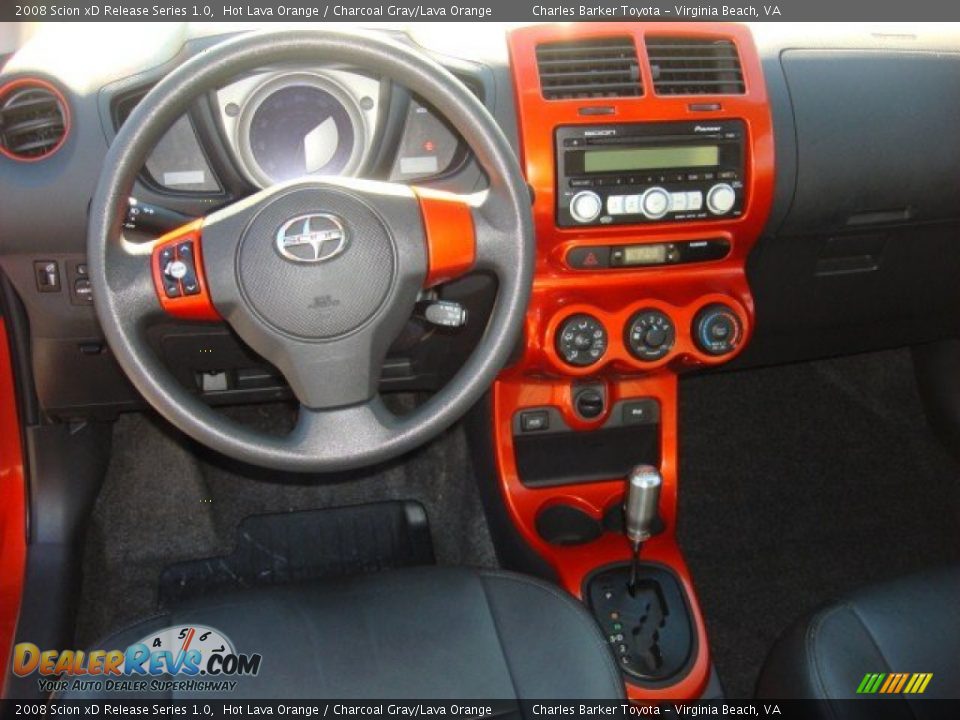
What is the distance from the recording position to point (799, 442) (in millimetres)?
2621

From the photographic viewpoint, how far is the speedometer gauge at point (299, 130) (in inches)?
60.2

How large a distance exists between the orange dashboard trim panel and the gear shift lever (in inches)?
45.8

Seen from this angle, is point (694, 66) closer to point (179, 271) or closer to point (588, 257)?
point (588, 257)

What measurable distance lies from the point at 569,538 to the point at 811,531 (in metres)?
0.74

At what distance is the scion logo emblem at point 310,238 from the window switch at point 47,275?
0.57m

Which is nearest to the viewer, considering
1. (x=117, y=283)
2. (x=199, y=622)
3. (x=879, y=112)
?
(x=117, y=283)

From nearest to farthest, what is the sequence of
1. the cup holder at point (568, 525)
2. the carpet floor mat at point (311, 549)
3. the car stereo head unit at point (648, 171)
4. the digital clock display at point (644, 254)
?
the car stereo head unit at point (648, 171) < the digital clock display at point (644, 254) < the cup holder at point (568, 525) < the carpet floor mat at point (311, 549)

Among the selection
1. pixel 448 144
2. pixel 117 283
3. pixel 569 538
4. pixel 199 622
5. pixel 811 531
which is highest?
pixel 448 144

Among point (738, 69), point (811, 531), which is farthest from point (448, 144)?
point (811, 531)

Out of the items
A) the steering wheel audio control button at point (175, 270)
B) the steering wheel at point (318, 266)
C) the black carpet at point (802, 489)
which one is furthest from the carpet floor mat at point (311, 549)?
the steering wheel audio control button at point (175, 270)

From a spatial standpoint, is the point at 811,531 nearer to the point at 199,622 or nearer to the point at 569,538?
the point at 569,538

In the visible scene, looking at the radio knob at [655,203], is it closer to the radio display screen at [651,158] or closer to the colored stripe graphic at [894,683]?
the radio display screen at [651,158]

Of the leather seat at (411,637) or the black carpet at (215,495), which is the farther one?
the black carpet at (215,495)

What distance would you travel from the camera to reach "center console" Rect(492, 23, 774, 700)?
165 cm
